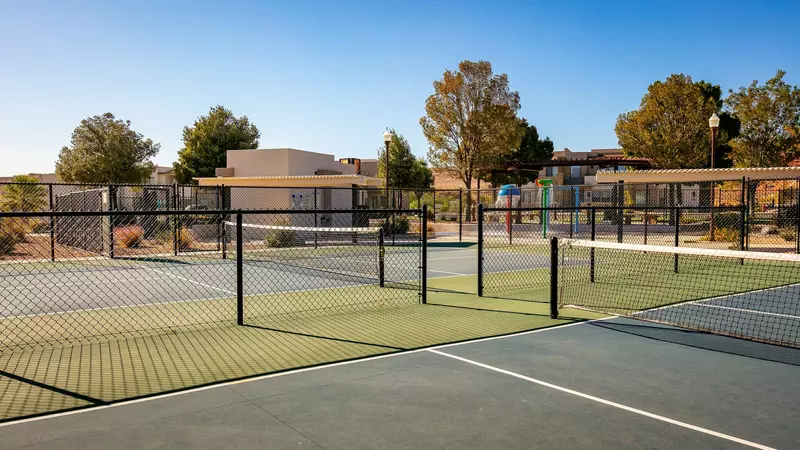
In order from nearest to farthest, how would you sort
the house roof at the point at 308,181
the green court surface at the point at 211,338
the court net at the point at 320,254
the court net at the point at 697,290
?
the green court surface at the point at 211,338, the court net at the point at 697,290, the court net at the point at 320,254, the house roof at the point at 308,181

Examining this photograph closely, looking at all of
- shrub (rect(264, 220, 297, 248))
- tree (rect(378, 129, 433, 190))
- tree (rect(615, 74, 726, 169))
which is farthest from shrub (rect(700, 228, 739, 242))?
tree (rect(378, 129, 433, 190))

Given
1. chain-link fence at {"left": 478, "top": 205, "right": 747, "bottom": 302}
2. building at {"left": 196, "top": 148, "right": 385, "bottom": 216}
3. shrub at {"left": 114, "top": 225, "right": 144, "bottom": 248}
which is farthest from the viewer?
building at {"left": 196, "top": 148, "right": 385, "bottom": 216}

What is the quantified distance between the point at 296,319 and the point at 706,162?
1804 inches

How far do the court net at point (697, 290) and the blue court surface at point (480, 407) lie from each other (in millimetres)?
1626

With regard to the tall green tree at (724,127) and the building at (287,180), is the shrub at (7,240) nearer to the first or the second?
the building at (287,180)

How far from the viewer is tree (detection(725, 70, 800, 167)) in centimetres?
3831

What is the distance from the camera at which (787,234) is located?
83.7 feet

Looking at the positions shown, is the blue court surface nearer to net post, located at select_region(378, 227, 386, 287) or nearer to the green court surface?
the green court surface

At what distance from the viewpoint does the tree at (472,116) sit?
50219 millimetres

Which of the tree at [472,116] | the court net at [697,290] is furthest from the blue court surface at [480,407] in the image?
the tree at [472,116]

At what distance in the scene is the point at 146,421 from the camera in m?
5.04

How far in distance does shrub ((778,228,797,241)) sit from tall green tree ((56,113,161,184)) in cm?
5081

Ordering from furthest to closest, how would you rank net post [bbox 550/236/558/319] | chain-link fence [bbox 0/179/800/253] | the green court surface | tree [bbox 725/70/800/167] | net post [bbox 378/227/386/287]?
tree [bbox 725/70/800/167]
chain-link fence [bbox 0/179/800/253]
net post [bbox 378/227/386/287]
net post [bbox 550/236/558/319]
the green court surface

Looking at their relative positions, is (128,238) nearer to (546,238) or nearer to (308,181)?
(308,181)
